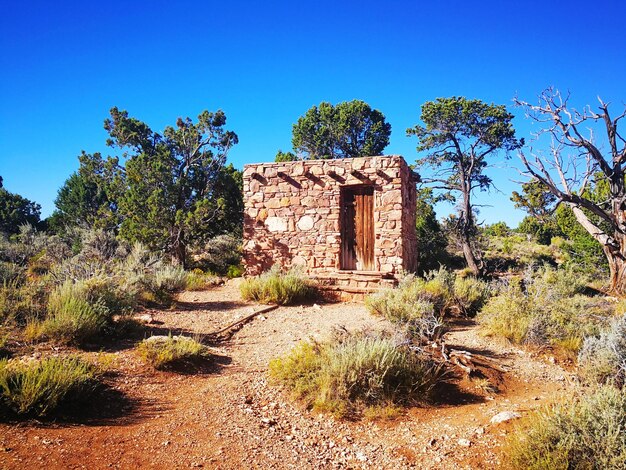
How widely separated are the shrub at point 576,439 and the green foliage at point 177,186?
36.3ft

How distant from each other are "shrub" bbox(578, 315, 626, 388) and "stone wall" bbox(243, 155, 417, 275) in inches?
209

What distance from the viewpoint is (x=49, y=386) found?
3.28m

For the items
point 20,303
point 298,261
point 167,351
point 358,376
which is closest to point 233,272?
point 298,261

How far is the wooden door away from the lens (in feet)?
33.8

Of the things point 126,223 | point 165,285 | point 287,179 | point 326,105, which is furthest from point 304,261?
point 326,105

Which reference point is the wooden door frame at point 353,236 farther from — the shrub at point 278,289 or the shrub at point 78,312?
the shrub at point 78,312

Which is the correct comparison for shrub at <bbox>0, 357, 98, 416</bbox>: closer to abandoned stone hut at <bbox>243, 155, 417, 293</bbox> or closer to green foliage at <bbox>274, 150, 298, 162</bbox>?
abandoned stone hut at <bbox>243, 155, 417, 293</bbox>

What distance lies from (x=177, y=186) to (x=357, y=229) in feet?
20.7

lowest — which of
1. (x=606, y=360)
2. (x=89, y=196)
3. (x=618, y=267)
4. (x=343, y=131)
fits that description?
(x=606, y=360)

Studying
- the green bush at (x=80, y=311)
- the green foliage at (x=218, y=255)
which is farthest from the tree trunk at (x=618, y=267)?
the green bush at (x=80, y=311)

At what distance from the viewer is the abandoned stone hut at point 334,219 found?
9875 millimetres

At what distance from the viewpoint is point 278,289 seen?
8750mm

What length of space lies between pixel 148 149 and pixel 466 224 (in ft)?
38.9

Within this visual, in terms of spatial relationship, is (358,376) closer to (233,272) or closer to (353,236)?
(353,236)
